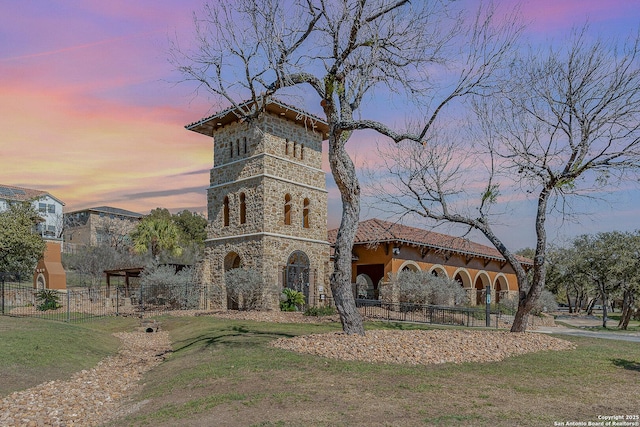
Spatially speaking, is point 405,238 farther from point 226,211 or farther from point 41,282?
point 41,282

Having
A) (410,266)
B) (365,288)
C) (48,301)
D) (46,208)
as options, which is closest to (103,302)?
(48,301)

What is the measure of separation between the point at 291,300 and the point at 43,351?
13.6 meters

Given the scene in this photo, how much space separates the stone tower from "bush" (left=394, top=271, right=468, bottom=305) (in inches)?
166

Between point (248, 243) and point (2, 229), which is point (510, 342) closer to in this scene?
point (248, 243)

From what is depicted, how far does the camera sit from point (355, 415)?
5.97 metres

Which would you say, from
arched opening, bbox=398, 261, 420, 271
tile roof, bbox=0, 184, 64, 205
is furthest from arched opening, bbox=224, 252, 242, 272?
tile roof, bbox=0, 184, 64, 205

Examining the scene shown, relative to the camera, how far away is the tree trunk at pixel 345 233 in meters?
11.4

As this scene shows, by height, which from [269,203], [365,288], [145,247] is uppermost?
[269,203]

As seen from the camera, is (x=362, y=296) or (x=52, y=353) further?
(x=362, y=296)

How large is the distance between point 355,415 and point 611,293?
1206 inches

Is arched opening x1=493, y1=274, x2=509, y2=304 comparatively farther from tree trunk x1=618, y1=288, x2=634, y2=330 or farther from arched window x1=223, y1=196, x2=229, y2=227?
arched window x1=223, y1=196, x2=229, y2=227

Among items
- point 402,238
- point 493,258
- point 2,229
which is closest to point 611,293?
point 493,258

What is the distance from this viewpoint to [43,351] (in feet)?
38.8

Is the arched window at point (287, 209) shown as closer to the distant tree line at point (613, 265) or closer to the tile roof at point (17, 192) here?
the distant tree line at point (613, 265)
